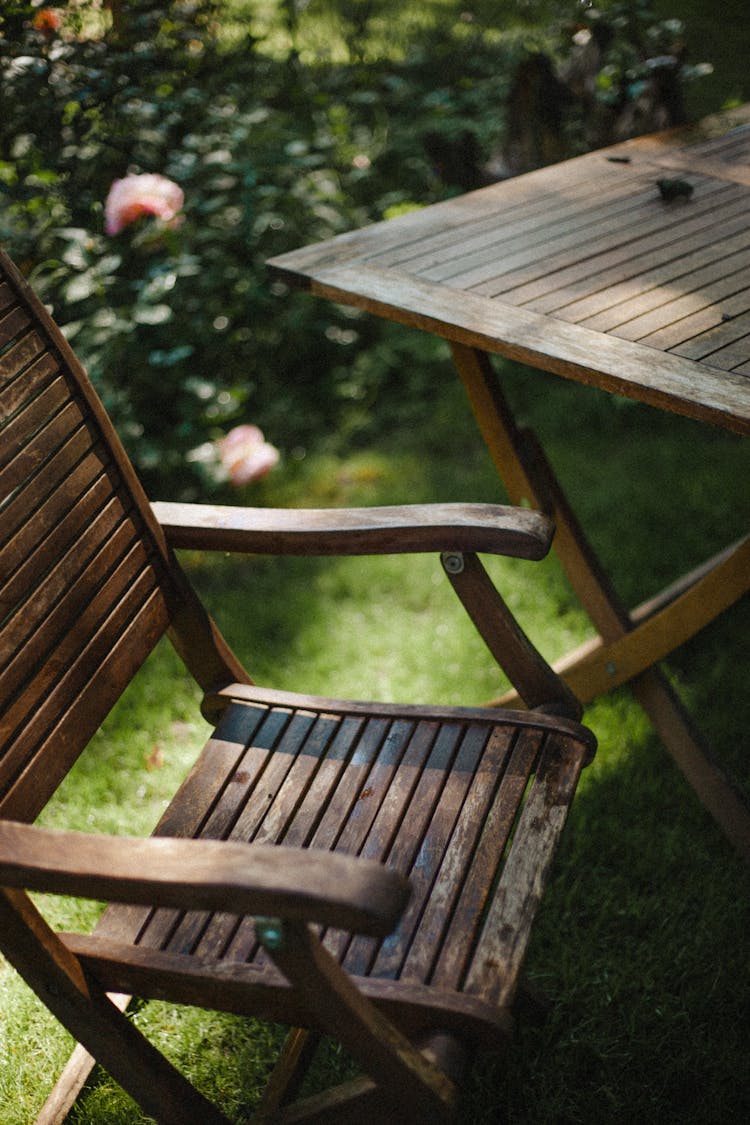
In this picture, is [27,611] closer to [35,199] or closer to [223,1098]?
[223,1098]

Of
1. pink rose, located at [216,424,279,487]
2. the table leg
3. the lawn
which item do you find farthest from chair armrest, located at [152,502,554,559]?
pink rose, located at [216,424,279,487]

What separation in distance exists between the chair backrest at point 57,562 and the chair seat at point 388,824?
0.69 ft


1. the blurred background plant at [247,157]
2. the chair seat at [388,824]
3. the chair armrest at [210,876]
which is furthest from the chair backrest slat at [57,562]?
the blurred background plant at [247,157]

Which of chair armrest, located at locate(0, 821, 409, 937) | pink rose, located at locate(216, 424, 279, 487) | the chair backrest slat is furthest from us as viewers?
pink rose, located at locate(216, 424, 279, 487)

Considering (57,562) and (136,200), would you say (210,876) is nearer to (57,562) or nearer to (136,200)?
(57,562)

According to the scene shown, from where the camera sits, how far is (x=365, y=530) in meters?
1.49

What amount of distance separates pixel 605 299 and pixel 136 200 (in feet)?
4.61

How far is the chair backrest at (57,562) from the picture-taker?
1.38 m

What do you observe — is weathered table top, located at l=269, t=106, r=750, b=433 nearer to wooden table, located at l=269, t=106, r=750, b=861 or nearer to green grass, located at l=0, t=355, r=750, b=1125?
wooden table, located at l=269, t=106, r=750, b=861

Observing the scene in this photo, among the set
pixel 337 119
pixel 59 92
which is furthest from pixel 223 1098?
pixel 337 119

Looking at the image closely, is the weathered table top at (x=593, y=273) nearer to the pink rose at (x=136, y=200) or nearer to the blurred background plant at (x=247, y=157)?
the pink rose at (x=136, y=200)

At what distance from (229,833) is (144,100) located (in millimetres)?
2145

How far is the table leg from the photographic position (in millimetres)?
1960

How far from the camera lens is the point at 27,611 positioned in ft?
4.61
